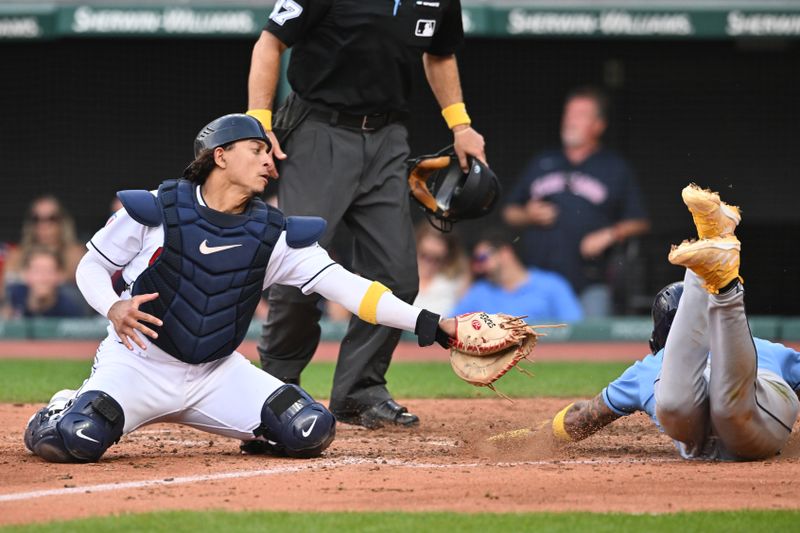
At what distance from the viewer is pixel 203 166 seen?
4754mm

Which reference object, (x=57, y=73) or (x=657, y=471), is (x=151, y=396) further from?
(x=57, y=73)

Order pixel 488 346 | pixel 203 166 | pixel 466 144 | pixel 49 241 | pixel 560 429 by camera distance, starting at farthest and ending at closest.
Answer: pixel 49 241
pixel 466 144
pixel 560 429
pixel 203 166
pixel 488 346

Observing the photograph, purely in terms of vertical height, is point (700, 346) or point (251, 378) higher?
point (700, 346)

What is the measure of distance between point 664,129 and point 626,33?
1.89 metres

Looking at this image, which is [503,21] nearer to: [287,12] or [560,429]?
[287,12]

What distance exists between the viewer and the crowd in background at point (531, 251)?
12055 millimetres

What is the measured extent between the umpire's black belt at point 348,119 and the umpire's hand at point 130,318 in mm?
1674

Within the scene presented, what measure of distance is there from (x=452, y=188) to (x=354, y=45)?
95cm

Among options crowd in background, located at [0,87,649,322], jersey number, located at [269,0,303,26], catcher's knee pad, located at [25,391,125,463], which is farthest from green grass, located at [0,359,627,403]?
catcher's knee pad, located at [25,391,125,463]

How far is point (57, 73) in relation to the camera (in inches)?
542

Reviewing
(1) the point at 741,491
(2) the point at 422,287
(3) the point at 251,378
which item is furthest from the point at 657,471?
(2) the point at 422,287

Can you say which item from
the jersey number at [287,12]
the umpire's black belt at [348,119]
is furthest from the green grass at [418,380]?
the jersey number at [287,12]

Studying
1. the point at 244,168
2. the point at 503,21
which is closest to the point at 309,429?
the point at 244,168

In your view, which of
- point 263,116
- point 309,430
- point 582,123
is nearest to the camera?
point 309,430
